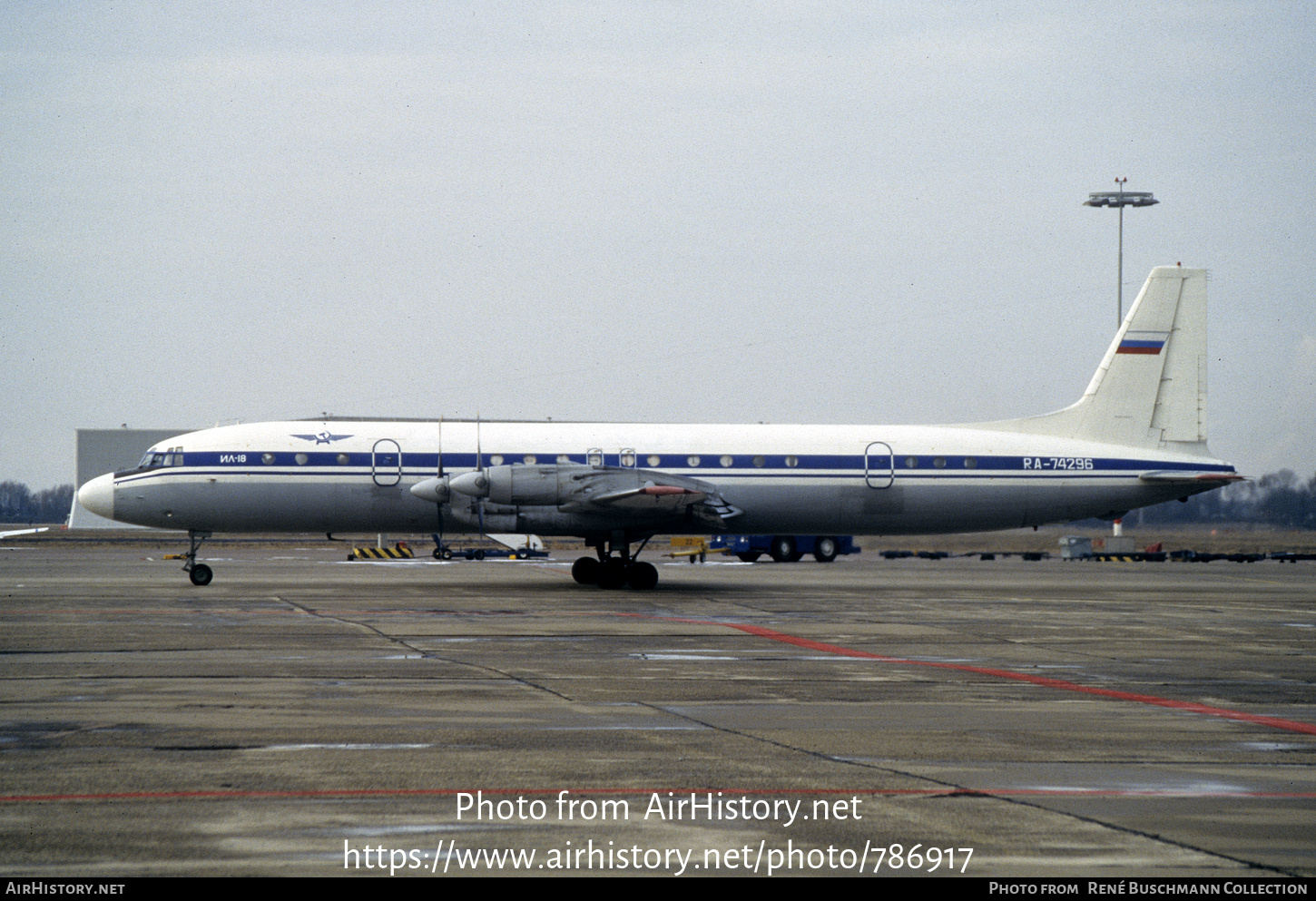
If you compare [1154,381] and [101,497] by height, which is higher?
[1154,381]

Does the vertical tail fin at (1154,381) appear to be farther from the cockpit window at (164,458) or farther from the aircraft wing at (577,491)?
the cockpit window at (164,458)

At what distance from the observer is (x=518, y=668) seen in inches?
585

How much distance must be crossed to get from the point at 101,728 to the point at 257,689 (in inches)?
97.3

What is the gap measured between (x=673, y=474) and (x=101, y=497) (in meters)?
15.2

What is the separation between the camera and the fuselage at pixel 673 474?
29.5m

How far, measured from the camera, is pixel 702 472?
101 ft

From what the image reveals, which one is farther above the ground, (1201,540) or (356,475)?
(356,475)

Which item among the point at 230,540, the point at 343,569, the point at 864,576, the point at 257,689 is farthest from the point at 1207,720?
the point at 230,540

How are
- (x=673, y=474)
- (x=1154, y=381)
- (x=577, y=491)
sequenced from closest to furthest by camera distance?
(x=577, y=491) < (x=673, y=474) < (x=1154, y=381)

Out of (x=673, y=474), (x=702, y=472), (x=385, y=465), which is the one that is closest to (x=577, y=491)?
(x=673, y=474)

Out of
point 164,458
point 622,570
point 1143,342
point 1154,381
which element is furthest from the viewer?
point 1143,342

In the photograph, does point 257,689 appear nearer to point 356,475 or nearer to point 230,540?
point 356,475

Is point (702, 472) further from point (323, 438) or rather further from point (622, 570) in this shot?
point (323, 438)

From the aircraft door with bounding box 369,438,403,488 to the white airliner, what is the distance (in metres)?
0.03
